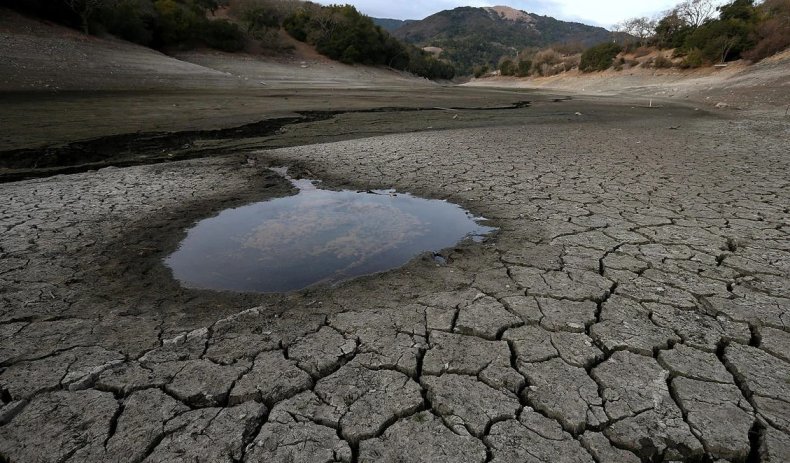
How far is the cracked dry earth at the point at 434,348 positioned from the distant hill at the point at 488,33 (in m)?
94.1

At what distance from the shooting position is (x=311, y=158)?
21.1 feet

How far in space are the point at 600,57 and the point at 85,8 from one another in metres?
37.7

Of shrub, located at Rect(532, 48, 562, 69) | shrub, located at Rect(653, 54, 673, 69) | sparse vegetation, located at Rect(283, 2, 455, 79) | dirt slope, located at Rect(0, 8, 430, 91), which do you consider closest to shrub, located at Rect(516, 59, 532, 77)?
shrub, located at Rect(532, 48, 562, 69)

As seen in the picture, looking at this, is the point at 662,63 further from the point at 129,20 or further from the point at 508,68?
the point at 129,20

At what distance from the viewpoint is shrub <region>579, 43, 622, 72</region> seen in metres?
36.2

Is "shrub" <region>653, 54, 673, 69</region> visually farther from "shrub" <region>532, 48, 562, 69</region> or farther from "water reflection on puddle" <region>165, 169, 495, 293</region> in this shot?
"water reflection on puddle" <region>165, 169, 495, 293</region>

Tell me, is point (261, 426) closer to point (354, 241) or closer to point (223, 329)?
point (223, 329)

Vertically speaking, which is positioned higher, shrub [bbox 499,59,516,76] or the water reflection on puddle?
shrub [bbox 499,59,516,76]

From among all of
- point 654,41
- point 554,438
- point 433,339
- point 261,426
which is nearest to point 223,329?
point 261,426

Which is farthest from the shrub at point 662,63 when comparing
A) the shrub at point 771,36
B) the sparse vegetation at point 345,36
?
the sparse vegetation at point 345,36

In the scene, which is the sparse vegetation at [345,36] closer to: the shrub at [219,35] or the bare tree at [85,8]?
the shrub at [219,35]

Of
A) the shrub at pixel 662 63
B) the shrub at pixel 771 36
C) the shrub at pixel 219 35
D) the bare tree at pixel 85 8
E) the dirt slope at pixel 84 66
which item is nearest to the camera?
the dirt slope at pixel 84 66

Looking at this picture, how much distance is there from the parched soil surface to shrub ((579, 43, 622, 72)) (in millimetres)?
36834

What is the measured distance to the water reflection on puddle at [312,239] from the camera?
9.72 ft
